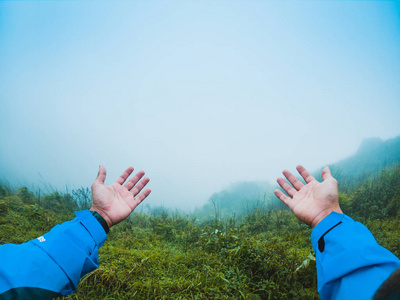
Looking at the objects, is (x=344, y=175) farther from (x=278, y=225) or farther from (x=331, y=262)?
(x=331, y=262)

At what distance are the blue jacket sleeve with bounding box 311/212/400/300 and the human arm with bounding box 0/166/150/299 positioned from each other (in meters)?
1.53

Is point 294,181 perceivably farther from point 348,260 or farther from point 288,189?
point 348,260

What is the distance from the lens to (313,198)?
1.88m

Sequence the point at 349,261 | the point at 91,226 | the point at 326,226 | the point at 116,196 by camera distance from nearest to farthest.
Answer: the point at 349,261 < the point at 326,226 < the point at 91,226 < the point at 116,196

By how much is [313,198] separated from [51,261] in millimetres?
2067

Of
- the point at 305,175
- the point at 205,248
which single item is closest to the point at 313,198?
the point at 305,175

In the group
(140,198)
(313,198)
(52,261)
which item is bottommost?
(313,198)

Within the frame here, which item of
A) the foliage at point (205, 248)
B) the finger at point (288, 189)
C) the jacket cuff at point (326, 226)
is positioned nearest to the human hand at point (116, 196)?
the foliage at point (205, 248)

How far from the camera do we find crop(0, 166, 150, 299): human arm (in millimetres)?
1138

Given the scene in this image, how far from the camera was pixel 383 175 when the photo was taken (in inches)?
202

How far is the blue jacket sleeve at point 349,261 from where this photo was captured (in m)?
1.03

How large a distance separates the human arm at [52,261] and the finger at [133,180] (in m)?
0.69

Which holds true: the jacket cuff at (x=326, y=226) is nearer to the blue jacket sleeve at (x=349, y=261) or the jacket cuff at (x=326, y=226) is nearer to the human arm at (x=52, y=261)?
the blue jacket sleeve at (x=349, y=261)

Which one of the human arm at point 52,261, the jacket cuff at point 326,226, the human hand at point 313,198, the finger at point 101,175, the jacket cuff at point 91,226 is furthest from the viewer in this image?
the finger at point 101,175
